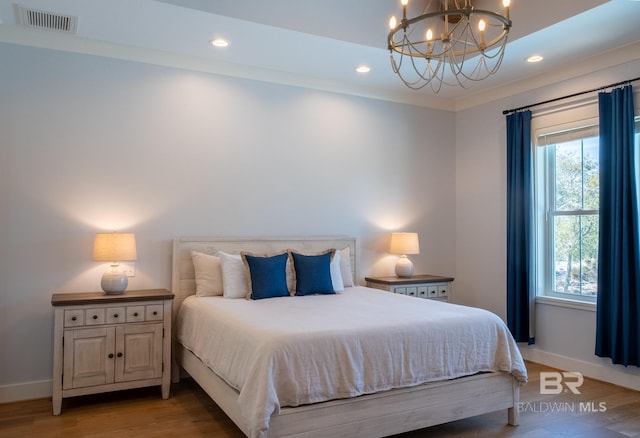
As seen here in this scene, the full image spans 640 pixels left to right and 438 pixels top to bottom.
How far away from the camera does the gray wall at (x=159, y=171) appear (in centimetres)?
366

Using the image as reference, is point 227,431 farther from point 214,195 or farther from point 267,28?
point 267,28

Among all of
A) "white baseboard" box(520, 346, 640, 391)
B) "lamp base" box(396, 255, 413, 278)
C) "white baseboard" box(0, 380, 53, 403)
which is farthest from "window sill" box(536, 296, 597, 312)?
"white baseboard" box(0, 380, 53, 403)

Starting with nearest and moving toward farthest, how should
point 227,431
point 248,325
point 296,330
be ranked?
point 296,330 → point 248,325 → point 227,431

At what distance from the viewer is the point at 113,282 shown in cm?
367

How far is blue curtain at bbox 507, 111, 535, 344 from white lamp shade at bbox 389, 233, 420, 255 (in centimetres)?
94

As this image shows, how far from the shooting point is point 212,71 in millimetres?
4355

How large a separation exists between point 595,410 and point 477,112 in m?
3.28

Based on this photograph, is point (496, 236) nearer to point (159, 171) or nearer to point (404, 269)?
point (404, 269)

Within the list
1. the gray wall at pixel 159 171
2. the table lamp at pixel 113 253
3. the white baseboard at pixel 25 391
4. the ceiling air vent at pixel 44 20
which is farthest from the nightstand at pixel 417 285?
the ceiling air vent at pixel 44 20

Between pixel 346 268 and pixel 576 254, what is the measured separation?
215cm

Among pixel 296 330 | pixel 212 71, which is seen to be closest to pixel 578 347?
pixel 296 330

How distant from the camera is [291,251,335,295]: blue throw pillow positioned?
409 cm

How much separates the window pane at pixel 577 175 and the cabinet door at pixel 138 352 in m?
3.82

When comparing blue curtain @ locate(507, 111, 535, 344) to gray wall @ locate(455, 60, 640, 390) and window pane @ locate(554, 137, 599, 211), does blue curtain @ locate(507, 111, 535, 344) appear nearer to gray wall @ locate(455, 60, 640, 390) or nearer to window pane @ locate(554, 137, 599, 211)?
gray wall @ locate(455, 60, 640, 390)
